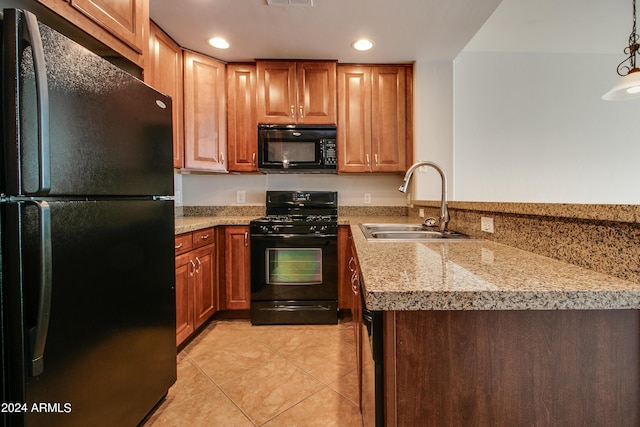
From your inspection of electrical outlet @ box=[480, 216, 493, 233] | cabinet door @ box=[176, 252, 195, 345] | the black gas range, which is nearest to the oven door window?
the black gas range

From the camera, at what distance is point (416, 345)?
57cm

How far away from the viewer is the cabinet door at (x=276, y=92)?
2.49m

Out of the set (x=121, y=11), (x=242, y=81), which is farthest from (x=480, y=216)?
(x=242, y=81)

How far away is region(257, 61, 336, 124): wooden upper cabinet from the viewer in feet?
8.18

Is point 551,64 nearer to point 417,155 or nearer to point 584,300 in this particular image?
point 417,155

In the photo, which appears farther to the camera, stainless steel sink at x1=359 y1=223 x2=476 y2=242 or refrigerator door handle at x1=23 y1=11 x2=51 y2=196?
stainless steel sink at x1=359 y1=223 x2=476 y2=242

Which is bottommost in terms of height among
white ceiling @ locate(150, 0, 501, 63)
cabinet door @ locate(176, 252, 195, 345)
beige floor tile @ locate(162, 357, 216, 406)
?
beige floor tile @ locate(162, 357, 216, 406)

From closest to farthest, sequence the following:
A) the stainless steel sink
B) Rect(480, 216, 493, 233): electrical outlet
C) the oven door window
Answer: Rect(480, 216, 493, 233): electrical outlet
the stainless steel sink
the oven door window

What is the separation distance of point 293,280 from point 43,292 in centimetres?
169

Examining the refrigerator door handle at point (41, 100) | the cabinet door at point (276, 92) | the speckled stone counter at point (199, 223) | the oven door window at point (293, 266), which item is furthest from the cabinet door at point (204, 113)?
the refrigerator door handle at point (41, 100)

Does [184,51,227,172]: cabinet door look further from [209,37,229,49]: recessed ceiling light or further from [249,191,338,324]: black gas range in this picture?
[249,191,338,324]: black gas range

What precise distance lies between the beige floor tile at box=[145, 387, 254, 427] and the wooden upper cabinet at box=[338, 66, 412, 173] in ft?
6.52

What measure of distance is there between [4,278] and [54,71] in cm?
59

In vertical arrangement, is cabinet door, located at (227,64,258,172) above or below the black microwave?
above
